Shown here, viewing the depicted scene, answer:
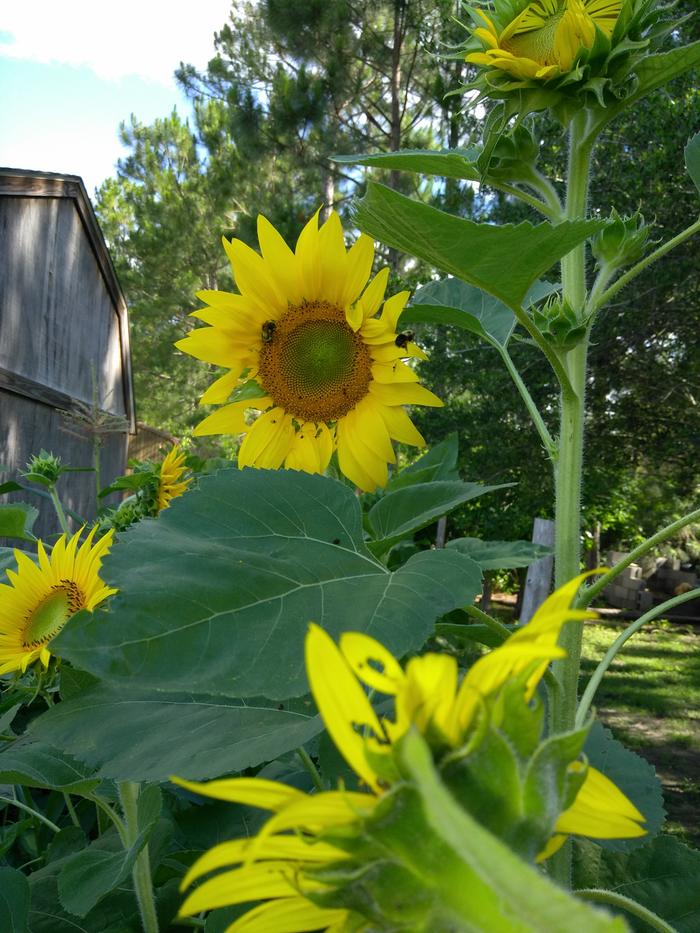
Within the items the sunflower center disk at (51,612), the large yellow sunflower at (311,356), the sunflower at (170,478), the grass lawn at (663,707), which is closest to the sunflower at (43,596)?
the sunflower center disk at (51,612)

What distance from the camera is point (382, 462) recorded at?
738 millimetres

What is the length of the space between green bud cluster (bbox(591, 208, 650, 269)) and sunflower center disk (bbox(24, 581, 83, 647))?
21.6 inches

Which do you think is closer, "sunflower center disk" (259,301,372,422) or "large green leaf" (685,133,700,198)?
"large green leaf" (685,133,700,198)

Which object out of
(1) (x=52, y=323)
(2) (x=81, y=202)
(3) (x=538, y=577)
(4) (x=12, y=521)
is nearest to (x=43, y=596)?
(4) (x=12, y=521)

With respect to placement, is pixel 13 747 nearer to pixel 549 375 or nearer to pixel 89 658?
pixel 89 658

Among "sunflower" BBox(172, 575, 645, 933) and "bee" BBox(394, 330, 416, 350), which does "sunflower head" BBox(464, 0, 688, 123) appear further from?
"sunflower" BBox(172, 575, 645, 933)

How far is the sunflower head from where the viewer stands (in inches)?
22.8

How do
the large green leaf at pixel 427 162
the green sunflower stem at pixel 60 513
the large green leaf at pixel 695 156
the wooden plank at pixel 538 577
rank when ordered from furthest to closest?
1. the wooden plank at pixel 538 577
2. the green sunflower stem at pixel 60 513
3. the large green leaf at pixel 695 156
4. the large green leaf at pixel 427 162

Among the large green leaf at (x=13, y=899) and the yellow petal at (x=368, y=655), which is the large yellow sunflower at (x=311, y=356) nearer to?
the large green leaf at (x=13, y=899)

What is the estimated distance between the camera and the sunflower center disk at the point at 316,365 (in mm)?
780

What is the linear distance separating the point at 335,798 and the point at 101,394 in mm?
7360

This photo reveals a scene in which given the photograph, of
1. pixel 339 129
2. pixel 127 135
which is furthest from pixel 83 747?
pixel 127 135

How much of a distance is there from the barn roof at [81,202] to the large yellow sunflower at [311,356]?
4437 millimetres

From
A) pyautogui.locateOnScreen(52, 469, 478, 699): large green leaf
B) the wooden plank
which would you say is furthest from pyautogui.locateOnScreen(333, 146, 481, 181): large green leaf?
the wooden plank
